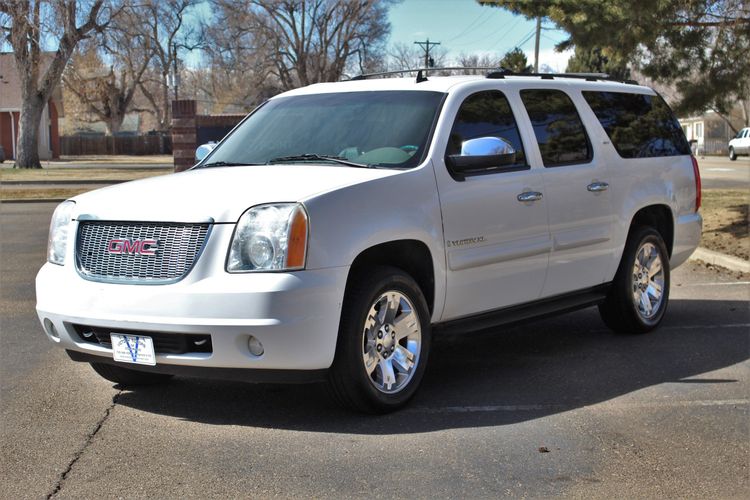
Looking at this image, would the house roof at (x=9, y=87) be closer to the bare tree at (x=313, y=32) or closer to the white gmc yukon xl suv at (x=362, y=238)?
the bare tree at (x=313, y=32)

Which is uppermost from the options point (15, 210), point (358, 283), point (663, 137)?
point (663, 137)

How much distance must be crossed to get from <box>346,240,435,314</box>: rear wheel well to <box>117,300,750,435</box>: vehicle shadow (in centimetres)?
40

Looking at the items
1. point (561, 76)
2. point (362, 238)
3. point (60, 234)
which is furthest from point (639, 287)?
point (60, 234)

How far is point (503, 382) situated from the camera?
21.1 ft

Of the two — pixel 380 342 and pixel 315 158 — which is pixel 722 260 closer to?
pixel 315 158

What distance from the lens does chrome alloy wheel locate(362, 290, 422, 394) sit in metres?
5.48

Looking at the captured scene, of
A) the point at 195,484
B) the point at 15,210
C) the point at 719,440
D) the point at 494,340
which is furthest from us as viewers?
the point at 15,210

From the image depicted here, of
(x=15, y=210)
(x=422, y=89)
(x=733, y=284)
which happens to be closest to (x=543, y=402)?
(x=422, y=89)

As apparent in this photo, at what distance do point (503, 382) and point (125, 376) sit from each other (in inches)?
94.2

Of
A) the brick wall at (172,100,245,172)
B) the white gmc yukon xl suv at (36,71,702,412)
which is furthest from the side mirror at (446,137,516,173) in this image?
the brick wall at (172,100,245,172)

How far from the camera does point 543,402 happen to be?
5.94 meters

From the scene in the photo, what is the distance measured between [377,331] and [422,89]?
1.77 meters

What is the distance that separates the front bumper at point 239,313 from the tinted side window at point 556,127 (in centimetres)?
232

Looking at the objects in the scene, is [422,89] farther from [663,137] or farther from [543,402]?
[663,137]
